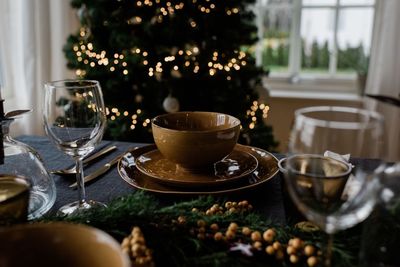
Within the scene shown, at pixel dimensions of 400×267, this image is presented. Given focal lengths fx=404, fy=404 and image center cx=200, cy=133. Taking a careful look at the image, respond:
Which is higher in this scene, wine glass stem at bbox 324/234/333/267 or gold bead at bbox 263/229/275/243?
wine glass stem at bbox 324/234/333/267

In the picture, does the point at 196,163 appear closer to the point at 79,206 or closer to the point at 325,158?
the point at 79,206

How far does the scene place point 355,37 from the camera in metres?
2.64

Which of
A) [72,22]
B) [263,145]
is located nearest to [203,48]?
[263,145]

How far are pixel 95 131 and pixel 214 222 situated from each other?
285mm

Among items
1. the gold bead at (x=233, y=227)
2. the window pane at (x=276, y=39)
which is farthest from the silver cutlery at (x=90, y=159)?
the window pane at (x=276, y=39)

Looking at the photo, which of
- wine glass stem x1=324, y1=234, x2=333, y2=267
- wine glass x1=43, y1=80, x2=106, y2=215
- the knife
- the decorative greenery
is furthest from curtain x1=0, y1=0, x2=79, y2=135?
wine glass stem x1=324, y1=234, x2=333, y2=267

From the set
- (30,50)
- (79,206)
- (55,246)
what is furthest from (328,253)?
(30,50)

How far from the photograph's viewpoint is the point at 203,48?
1.97 m

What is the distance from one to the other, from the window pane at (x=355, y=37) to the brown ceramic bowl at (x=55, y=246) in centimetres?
257

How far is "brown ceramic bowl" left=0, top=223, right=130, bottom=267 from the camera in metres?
0.35

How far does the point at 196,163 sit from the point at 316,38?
223 cm

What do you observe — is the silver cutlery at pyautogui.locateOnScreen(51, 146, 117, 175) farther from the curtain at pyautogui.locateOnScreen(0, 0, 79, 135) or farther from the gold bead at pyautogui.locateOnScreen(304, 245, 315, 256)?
the curtain at pyautogui.locateOnScreen(0, 0, 79, 135)

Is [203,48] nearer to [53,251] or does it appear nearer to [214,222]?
[214,222]

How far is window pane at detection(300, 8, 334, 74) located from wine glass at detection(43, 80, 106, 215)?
2.28 m
